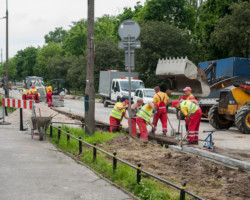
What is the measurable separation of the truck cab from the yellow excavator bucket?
11160 mm

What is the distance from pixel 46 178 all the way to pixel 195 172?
9.29 feet

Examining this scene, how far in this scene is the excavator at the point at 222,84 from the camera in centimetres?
1473

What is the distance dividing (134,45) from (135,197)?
19.3 ft

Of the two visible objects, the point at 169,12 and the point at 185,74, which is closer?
the point at 185,74

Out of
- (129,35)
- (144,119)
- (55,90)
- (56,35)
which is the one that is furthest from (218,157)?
(56,35)

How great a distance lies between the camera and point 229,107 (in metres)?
14.8

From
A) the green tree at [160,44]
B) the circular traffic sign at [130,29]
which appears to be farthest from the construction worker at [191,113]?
the green tree at [160,44]

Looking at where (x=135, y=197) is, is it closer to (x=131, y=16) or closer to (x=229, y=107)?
(x=229, y=107)

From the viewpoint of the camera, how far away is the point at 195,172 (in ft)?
24.2

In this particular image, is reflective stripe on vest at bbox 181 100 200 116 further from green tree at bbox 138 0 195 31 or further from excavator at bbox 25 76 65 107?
green tree at bbox 138 0 195 31

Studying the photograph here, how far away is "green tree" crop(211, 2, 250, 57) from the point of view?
87.0ft

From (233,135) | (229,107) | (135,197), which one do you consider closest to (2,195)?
(135,197)

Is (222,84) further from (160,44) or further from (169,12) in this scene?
(169,12)

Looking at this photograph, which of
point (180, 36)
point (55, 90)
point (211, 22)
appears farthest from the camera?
point (55, 90)
